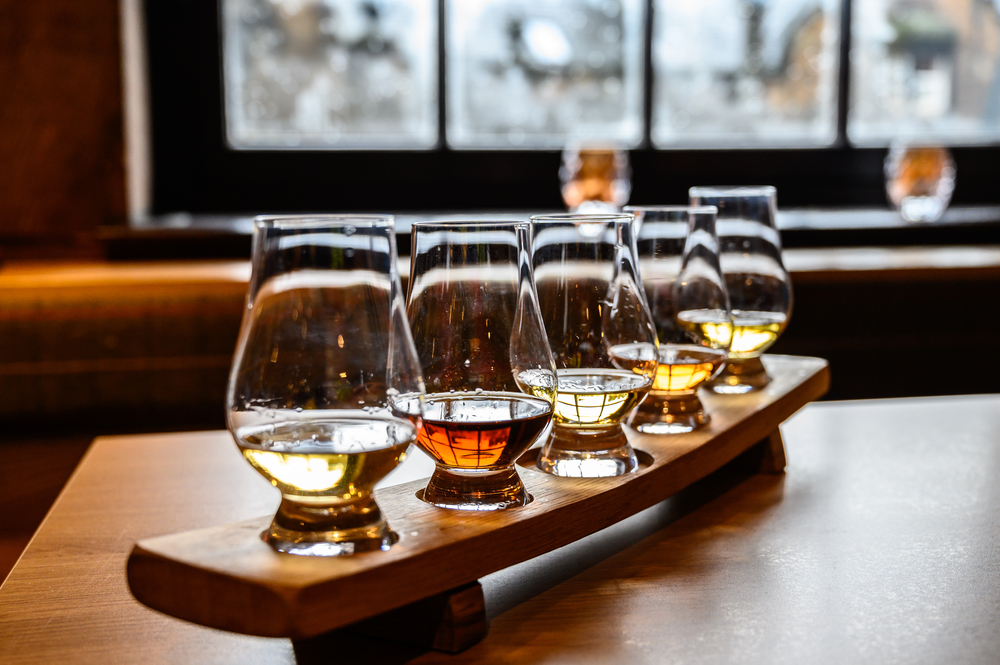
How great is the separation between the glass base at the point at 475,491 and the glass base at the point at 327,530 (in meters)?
0.08

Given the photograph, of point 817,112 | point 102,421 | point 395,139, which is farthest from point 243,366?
point 817,112

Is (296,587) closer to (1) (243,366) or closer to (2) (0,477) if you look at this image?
(1) (243,366)

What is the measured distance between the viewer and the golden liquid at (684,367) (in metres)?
0.89

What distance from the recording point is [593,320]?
75 centimetres

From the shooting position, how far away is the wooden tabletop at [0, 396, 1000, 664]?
599 mm

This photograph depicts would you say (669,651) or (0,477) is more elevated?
(669,651)

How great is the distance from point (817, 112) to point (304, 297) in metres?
2.74

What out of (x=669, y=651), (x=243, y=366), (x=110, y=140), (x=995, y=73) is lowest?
(x=669, y=651)

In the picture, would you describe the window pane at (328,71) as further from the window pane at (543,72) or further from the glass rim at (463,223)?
the glass rim at (463,223)

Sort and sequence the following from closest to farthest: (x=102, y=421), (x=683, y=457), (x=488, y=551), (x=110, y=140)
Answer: (x=488, y=551)
(x=683, y=457)
(x=102, y=421)
(x=110, y=140)

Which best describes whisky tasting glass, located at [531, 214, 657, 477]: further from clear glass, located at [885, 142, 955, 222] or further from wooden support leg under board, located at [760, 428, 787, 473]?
clear glass, located at [885, 142, 955, 222]

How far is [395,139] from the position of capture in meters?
2.79

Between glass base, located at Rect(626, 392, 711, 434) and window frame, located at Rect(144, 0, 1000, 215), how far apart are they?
76.0 inches

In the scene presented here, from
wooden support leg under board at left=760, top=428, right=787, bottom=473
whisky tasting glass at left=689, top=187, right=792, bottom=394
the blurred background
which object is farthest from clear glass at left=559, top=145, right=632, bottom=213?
wooden support leg under board at left=760, top=428, right=787, bottom=473
